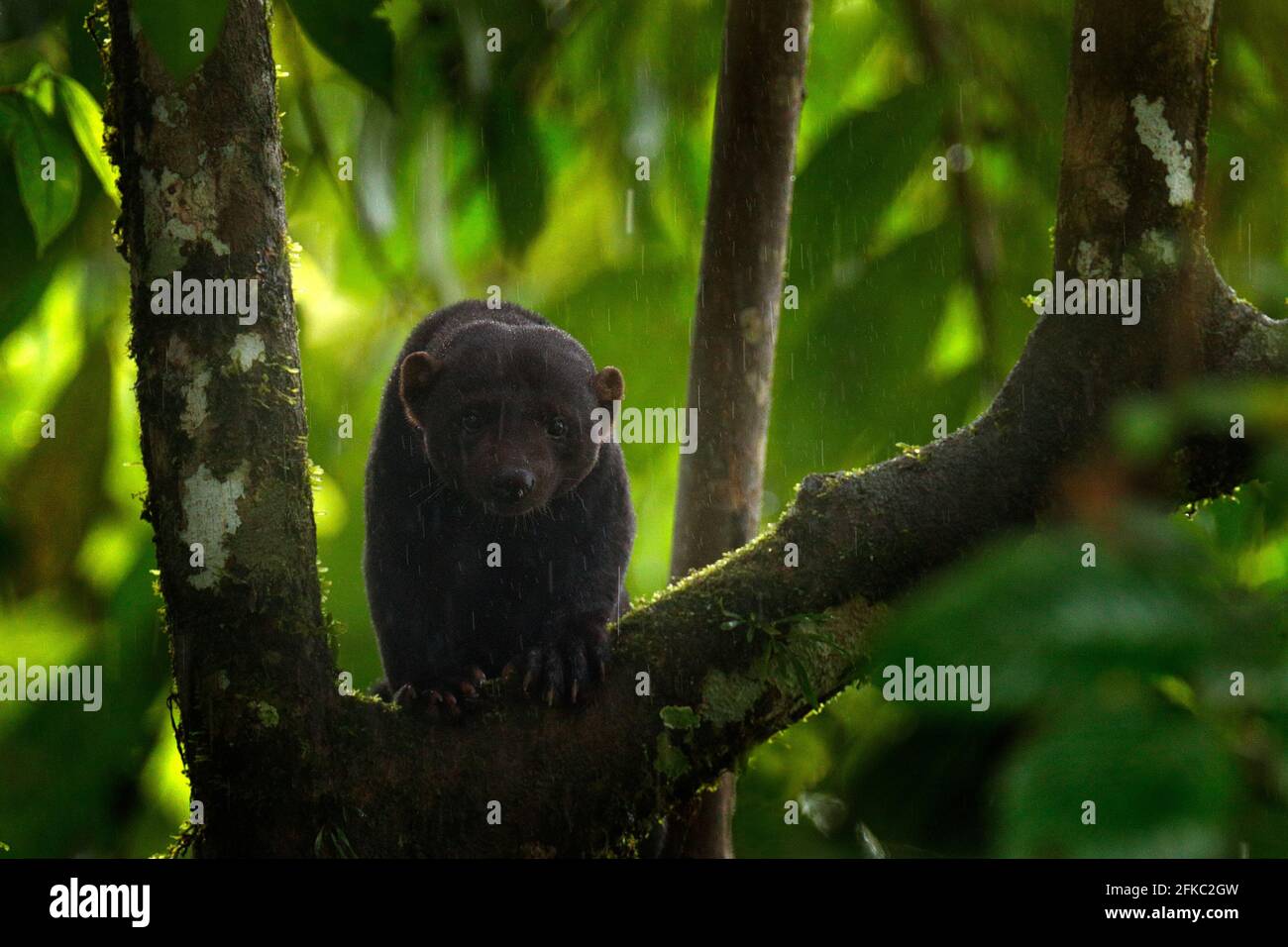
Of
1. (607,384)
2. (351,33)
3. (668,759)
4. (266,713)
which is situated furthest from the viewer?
(607,384)

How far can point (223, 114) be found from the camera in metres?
3.90

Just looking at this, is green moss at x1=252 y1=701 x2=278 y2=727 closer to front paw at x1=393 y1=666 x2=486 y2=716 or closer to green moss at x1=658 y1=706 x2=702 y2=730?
front paw at x1=393 y1=666 x2=486 y2=716

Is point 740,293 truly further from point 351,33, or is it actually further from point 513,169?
point 351,33

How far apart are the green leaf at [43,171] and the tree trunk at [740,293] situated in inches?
99.1

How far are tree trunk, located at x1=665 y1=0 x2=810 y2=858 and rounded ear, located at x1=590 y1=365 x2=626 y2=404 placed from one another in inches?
41.1

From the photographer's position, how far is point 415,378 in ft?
21.4

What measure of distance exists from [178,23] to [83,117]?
7.25 feet

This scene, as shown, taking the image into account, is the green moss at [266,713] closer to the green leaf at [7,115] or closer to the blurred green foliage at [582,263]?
the blurred green foliage at [582,263]

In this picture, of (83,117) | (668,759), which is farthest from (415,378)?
(668,759)

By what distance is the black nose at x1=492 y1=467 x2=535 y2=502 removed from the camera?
595 centimetres

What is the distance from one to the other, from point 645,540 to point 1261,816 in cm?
683

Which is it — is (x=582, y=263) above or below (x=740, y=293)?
above

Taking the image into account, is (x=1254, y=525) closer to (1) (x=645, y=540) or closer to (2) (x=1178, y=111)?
(2) (x=1178, y=111)
